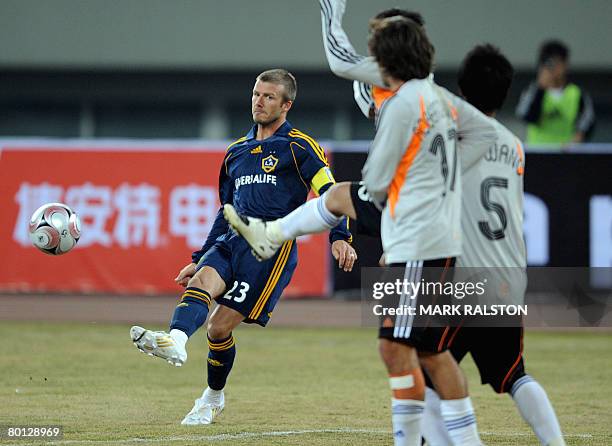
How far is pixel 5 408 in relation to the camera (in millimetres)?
8055

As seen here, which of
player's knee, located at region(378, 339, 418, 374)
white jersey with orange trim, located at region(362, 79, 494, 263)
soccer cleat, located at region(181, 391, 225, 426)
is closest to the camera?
white jersey with orange trim, located at region(362, 79, 494, 263)

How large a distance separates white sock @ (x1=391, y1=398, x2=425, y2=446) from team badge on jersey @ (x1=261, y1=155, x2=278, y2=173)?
111 inches

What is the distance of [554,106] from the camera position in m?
14.8

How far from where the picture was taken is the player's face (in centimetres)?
800

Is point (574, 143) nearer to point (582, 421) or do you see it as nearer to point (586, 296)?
point (586, 296)

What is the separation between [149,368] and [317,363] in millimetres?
1713

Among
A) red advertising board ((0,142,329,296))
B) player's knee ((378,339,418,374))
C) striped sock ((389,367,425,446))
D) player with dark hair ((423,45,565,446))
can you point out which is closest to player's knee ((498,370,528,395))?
player with dark hair ((423,45,565,446))

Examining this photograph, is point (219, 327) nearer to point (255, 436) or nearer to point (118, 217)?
point (255, 436)

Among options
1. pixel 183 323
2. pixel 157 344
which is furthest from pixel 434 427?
pixel 183 323

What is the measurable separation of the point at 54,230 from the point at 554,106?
8545mm

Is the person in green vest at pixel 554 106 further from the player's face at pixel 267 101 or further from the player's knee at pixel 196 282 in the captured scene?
the player's knee at pixel 196 282

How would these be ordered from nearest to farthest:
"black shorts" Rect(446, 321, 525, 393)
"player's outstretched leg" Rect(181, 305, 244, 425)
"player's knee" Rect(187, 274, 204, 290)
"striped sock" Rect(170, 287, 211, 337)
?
"black shorts" Rect(446, 321, 525, 393)
"striped sock" Rect(170, 287, 211, 337)
"player's knee" Rect(187, 274, 204, 290)
"player's outstretched leg" Rect(181, 305, 244, 425)

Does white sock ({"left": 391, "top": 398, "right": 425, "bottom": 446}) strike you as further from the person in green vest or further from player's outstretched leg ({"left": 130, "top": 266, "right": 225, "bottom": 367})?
the person in green vest

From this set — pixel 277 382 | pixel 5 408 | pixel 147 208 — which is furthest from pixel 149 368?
pixel 147 208
